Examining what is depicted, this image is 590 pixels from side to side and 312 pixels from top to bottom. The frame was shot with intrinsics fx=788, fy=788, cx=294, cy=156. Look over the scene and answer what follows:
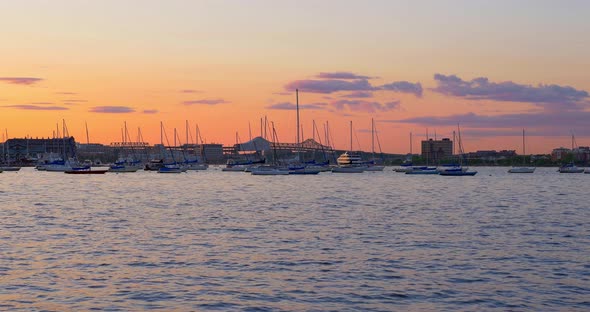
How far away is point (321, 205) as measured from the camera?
66.4 m

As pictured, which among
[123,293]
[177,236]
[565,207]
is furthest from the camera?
[565,207]

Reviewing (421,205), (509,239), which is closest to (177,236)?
(509,239)

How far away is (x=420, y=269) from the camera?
1104 inches

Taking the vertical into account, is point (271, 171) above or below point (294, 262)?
above

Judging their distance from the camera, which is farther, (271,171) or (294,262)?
(271,171)

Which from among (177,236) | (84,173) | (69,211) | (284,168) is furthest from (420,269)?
(84,173)

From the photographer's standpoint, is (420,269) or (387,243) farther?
(387,243)

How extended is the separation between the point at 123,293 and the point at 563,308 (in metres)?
12.6

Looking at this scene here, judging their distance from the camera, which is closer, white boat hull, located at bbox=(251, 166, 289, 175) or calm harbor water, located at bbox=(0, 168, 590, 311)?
calm harbor water, located at bbox=(0, 168, 590, 311)

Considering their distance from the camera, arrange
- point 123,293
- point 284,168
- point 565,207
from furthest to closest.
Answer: point 284,168
point 565,207
point 123,293

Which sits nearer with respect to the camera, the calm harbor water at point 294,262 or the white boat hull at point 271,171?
the calm harbor water at point 294,262

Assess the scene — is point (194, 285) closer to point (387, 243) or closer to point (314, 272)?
point (314, 272)

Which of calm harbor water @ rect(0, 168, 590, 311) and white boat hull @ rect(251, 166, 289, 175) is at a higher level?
white boat hull @ rect(251, 166, 289, 175)

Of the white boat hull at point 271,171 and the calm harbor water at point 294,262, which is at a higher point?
the white boat hull at point 271,171
